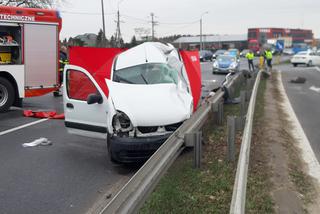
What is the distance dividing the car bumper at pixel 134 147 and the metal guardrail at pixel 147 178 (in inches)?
21.2

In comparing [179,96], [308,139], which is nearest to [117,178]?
[179,96]

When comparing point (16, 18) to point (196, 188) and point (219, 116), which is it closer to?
point (219, 116)

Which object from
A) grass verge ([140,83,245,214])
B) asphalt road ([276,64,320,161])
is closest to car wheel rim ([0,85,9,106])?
grass verge ([140,83,245,214])

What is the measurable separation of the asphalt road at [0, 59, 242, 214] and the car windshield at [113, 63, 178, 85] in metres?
1.39

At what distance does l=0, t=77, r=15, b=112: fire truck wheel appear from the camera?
12.2 metres

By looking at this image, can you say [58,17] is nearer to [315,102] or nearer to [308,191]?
[315,102]

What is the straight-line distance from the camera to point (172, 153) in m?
4.96

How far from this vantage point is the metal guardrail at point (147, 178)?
3270 millimetres

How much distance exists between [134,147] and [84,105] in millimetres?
1699

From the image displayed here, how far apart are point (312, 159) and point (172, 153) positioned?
11.0 ft

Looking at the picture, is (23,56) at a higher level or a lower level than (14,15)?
lower

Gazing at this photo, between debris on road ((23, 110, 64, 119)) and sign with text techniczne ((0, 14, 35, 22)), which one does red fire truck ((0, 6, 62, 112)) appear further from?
debris on road ((23, 110, 64, 119))

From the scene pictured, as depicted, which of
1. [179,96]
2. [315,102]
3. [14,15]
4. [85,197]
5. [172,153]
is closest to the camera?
[172,153]

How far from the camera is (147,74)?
7754 mm
